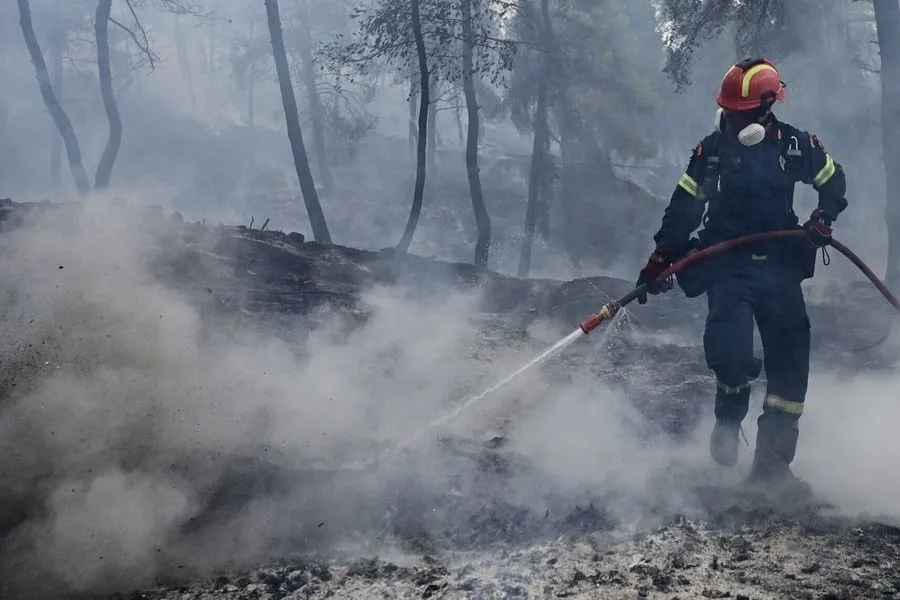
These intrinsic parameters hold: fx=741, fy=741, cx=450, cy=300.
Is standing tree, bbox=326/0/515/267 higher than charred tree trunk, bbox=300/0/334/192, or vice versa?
charred tree trunk, bbox=300/0/334/192

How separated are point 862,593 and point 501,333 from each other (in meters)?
6.13

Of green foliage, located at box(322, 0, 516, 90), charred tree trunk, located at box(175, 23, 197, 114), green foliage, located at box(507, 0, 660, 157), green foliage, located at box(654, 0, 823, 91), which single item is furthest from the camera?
charred tree trunk, located at box(175, 23, 197, 114)

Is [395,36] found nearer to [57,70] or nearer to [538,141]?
[538,141]

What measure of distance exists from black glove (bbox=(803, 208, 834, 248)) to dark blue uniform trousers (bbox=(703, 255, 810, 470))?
0.71ft

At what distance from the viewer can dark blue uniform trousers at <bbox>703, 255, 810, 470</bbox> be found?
4391 millimetres

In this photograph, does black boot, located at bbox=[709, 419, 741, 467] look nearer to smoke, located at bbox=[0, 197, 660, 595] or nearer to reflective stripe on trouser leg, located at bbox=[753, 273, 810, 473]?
reflective stripe on trouser leg, located at bbox=[753, 273, 810, 473]

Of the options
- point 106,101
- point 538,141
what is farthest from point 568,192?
point 106,101

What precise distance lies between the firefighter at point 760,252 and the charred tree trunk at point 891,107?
984cm

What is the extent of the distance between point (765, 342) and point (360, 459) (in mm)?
2643

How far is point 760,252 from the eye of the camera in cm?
450

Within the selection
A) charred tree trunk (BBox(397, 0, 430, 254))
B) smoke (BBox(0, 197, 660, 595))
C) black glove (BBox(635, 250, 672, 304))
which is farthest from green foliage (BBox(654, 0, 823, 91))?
black glove (BBox(635, 250, 672, 304))

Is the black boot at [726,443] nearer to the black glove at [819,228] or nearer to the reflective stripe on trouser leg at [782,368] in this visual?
the reflective stripe on trouser leg at [782,368]

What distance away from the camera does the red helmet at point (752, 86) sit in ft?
14.3

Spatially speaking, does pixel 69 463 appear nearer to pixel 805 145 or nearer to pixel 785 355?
pixel 785 355
